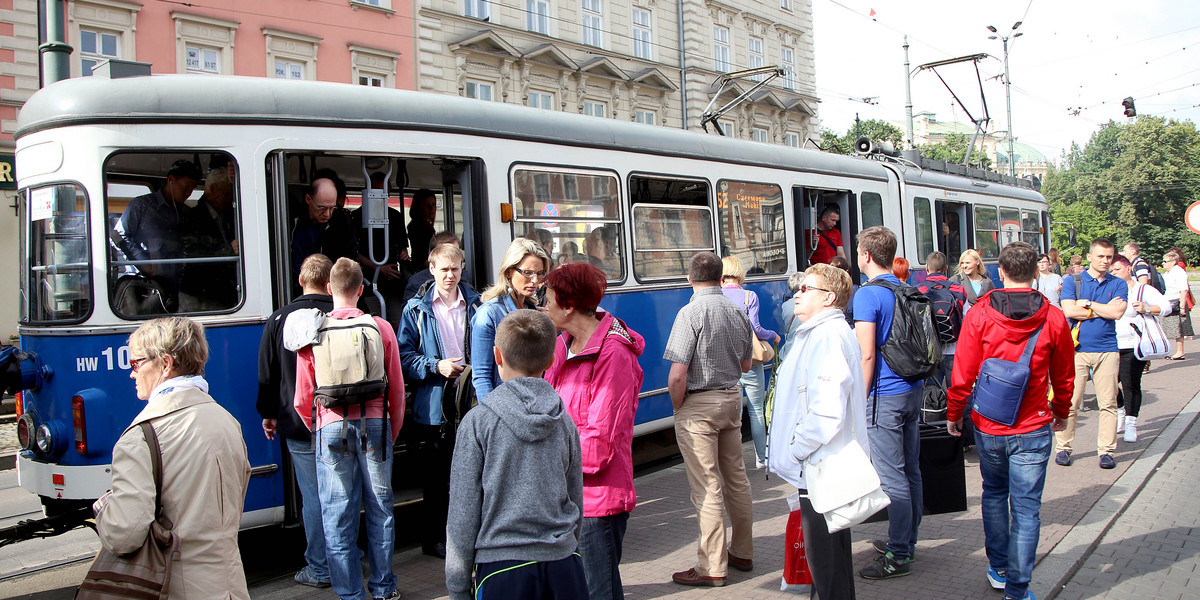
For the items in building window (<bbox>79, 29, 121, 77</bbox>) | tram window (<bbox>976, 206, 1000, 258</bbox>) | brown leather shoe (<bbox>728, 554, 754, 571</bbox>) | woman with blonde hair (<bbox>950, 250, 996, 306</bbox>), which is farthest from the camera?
building window (<bbox>79, 29, 121, 77</bbox>)

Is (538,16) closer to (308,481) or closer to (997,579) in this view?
(308,481)

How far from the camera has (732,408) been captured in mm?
4832

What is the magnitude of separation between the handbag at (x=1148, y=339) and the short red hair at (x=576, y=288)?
6.62 meters

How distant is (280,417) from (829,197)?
7.85 metres

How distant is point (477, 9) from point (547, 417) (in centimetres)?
2439

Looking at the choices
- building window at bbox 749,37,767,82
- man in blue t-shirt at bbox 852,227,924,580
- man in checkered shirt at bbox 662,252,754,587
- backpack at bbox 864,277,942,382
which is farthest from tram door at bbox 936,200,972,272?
building window at bbox 749,37,767,82

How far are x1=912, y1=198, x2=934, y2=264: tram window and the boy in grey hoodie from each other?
11.1 metres

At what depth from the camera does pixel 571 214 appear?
23.2 ft

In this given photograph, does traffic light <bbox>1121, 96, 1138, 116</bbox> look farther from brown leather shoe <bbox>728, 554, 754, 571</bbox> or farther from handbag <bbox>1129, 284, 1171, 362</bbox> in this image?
brown leather shoe <bbox>728, 554, 754, 571</bbox>

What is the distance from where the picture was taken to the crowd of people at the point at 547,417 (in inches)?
106

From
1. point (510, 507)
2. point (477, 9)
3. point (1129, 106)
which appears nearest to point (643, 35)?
point (477, 9)

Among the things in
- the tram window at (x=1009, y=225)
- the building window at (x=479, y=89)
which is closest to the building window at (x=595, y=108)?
the building window at (x=479, y=89)

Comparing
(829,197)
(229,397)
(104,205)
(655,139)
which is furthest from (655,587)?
(829,197)

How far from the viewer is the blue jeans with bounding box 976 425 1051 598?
14.2 ft
